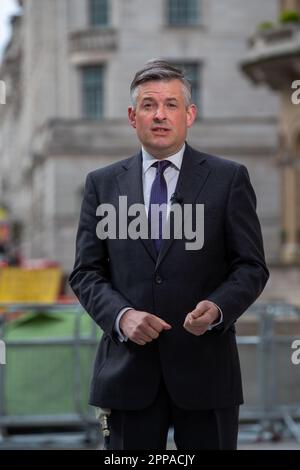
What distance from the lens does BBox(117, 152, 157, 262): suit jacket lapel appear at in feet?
14.3

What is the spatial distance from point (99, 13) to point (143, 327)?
137 ft

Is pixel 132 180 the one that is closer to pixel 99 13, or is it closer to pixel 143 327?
pixel 143 327

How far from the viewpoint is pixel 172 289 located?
423cm

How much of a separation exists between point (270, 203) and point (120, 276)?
130ft

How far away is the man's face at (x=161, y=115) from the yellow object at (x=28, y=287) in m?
10.3

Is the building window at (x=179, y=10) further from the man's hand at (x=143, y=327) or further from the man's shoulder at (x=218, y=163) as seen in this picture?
the man's hand at (x=143, y=327)

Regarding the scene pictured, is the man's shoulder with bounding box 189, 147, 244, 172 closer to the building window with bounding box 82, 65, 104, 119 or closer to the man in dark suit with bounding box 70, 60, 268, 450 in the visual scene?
the man in dark suit with bounding box 70, 60, 268, 450

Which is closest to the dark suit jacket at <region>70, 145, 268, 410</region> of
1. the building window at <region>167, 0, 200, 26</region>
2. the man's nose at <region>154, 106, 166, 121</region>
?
the man's nose at <region>154, 106, 166, 121</region>

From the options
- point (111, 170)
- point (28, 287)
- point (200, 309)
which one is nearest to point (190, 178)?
point (111, 170)

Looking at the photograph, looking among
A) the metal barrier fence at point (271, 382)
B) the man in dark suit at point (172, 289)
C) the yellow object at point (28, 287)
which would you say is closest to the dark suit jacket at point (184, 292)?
the man in dark suit at point (172, 289)

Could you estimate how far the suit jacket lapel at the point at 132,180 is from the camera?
4.37 metres
